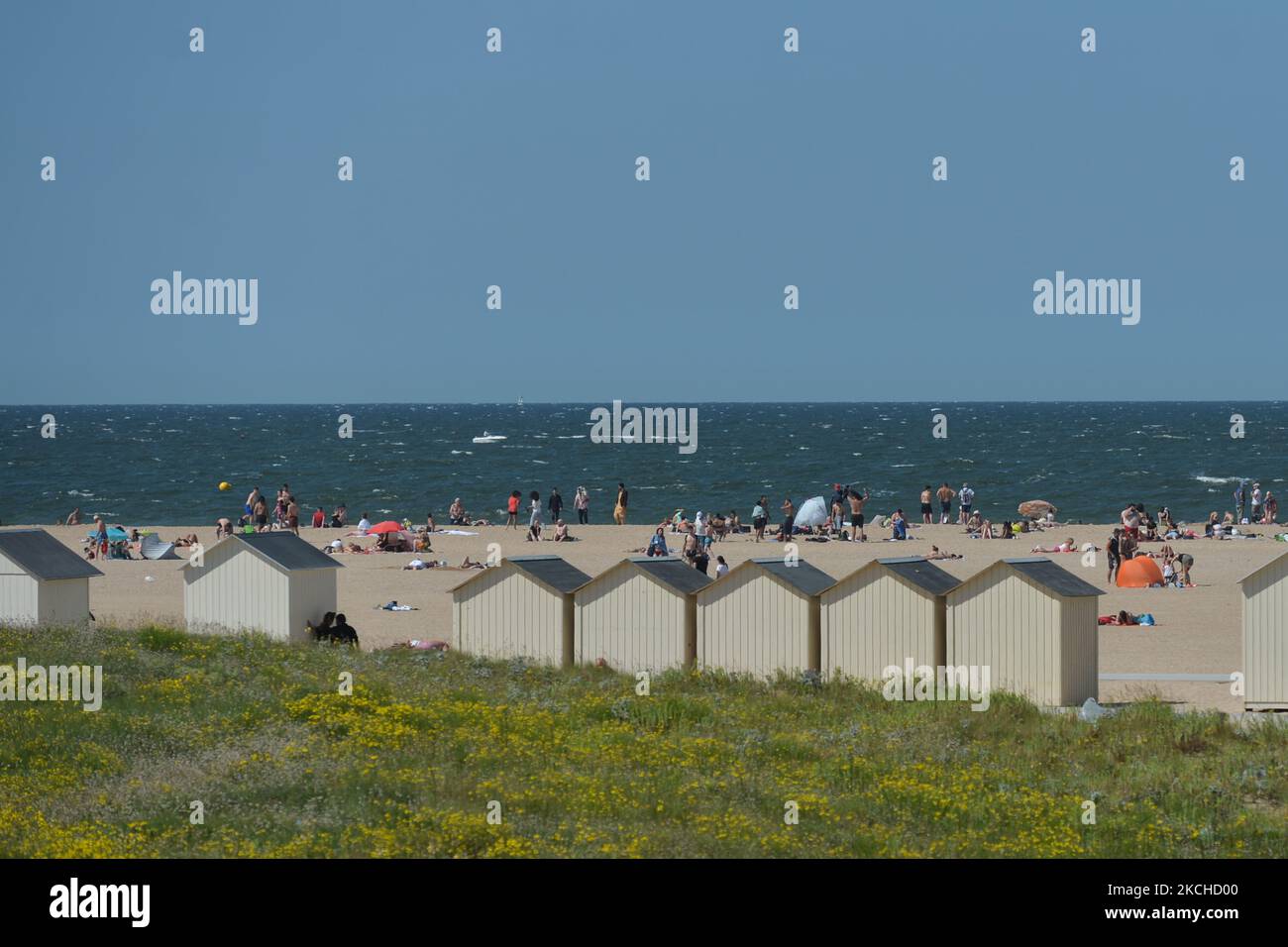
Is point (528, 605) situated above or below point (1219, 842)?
above

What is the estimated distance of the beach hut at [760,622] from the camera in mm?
21859

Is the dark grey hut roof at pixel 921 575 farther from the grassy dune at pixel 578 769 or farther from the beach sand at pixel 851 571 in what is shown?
the beach sand at pixel 851 571

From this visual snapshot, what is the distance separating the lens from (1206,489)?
80.2m

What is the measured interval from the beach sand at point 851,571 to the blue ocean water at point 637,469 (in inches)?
675

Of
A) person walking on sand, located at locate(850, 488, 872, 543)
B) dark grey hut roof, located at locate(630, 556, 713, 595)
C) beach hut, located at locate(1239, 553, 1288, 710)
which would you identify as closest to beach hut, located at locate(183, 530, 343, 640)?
dark grey hut roof, located at locate(630, 556, 713, 595)

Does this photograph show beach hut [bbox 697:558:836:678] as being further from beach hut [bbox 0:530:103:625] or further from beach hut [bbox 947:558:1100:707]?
beach hut [bbox 0:530:103:625]

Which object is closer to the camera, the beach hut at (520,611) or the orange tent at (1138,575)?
the beach hut at (520,611)

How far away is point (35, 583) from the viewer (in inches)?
898

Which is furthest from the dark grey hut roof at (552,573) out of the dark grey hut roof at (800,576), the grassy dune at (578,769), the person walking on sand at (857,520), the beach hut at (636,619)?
the person walking on sand at (857,520)

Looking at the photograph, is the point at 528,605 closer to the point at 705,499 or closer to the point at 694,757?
the point at 694,757

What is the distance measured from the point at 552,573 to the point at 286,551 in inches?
161

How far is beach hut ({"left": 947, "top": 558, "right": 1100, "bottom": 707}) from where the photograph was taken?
2042 cm

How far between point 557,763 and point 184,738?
3.77 m

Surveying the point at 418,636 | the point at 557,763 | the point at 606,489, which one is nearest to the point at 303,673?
the point at 557,763
